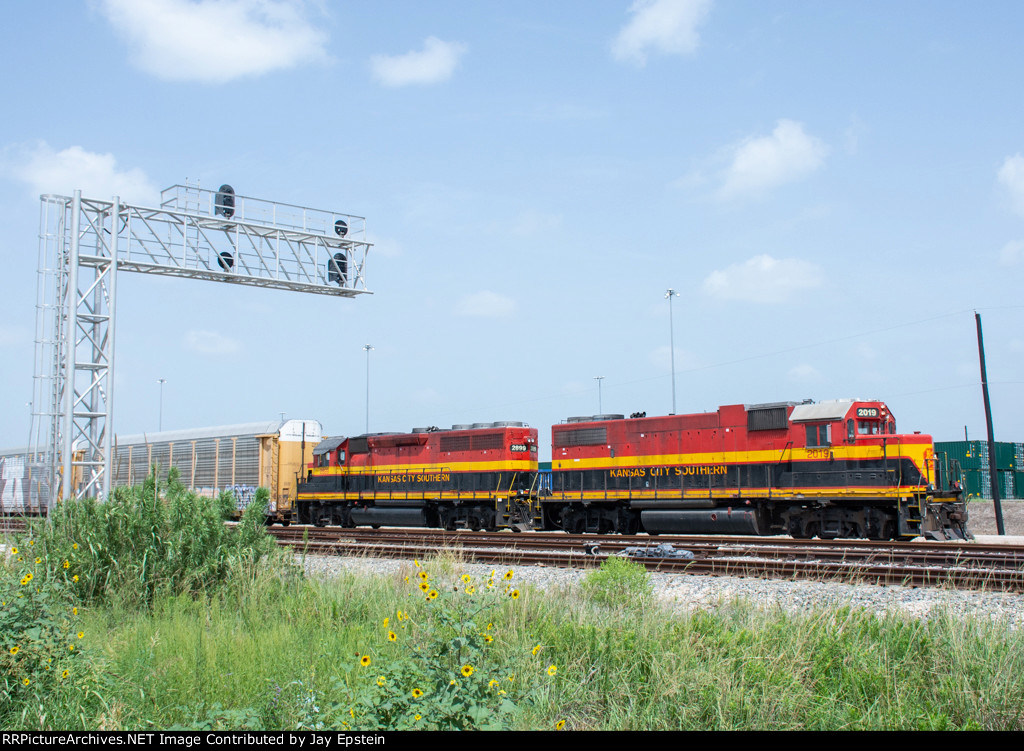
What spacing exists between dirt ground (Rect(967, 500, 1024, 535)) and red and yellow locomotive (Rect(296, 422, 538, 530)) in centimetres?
1557

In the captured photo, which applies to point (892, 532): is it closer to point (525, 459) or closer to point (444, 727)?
point (525, 459)

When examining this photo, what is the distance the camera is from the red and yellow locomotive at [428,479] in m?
23.8

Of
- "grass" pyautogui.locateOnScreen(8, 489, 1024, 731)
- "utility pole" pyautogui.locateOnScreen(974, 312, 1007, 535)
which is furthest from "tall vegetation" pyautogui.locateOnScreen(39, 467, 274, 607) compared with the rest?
"utility pole" pyautogui.locateOnScreen(974, 312, 1007, 535)

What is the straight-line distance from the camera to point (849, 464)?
18.1 m

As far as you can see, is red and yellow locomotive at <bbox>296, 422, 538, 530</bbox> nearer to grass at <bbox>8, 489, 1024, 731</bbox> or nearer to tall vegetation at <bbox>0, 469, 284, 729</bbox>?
tall vegetation at <bbox>0, 469, 284, 729</bbox>

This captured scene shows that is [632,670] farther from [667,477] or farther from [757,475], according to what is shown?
[667,477]

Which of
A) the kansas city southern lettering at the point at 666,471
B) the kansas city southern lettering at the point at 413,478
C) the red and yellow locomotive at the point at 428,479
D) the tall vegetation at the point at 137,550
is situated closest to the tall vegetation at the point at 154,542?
the tall vegetation at the point at 137,550

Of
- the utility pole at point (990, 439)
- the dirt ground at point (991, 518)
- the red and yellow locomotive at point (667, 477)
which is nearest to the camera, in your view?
the red and yellow locomotive at point (667, 477)

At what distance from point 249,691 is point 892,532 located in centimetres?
1581

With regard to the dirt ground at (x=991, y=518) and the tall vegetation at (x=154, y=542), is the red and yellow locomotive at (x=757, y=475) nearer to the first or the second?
the dirt ground at (x=991, y=518)

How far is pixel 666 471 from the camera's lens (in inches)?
819

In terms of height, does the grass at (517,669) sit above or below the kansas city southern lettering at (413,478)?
below

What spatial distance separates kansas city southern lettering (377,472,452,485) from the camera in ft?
82.0

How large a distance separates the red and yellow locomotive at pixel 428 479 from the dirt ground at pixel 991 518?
1557cm
